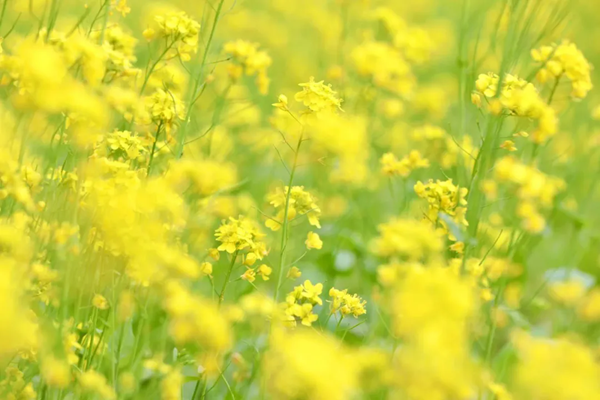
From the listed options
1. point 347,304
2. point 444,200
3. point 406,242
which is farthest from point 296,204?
point 406,242

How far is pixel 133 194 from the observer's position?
5.38 ft

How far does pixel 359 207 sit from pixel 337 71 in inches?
28.4

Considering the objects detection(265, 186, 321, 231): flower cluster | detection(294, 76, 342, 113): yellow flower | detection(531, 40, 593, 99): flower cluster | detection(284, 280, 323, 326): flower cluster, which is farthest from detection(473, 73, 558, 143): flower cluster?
detection(284, 280, 323, 326): flower cluster

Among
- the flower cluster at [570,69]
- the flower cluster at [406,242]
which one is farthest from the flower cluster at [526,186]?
the flower cluster at [570,69]

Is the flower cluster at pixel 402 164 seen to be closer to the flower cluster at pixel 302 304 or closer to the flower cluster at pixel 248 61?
the flower cluster at pixel 248 61

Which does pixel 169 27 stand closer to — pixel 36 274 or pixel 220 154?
pixel 36 274

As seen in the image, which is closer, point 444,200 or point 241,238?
point 241,238

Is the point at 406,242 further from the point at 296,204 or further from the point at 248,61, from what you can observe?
the point at 248,61

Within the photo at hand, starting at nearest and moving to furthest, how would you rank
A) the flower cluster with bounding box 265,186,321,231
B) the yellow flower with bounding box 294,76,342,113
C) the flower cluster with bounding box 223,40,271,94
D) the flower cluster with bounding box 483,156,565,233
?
the flower cluster with bounding box 483,156,565,233, the yellow flower with bounding box 294,76,342,113, the flower cluster with bounding box 265,186,321,231, the flower cluster with bounding box 223,40,271,94

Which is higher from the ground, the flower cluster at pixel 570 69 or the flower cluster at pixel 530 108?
the flower cluster at pixel 570 69

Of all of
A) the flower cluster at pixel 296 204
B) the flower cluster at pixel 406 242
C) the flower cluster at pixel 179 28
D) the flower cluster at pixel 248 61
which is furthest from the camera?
the flower cluster at pixel 248 61

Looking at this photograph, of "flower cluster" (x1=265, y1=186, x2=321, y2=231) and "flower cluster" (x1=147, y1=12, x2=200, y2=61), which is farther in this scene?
"flower cluster" (x1=147, y1=12, x2=200, y2=61)

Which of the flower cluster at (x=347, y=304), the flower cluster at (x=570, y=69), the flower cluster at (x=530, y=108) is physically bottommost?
the flower cluster at (x=347, y=304)

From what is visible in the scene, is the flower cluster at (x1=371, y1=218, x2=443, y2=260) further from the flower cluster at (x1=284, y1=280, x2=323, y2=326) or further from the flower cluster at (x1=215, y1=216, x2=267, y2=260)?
the flower cluster at (x1=215, y1=216, x2=267, y2=260)
